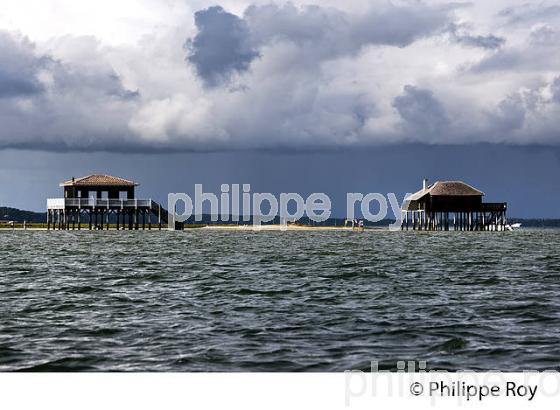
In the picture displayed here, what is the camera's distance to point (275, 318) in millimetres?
17094

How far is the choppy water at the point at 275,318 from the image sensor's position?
12.8 metres

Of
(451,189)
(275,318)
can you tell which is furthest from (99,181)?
(275,318)

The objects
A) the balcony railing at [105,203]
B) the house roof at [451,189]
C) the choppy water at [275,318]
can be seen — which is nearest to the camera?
Answer: the choppy water at [275,318]

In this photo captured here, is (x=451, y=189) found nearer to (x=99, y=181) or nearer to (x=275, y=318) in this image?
(x=99, y=181)

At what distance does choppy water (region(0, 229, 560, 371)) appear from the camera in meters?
12.8

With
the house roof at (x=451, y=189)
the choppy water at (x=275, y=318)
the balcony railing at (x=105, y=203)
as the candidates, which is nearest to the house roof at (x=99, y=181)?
the balcony railing at (x=105, y=203)

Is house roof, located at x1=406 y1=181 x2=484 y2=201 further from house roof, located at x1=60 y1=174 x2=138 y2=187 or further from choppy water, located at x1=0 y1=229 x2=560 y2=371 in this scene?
choppy water, located at x1=0 y1=229 x2=560 y2=371

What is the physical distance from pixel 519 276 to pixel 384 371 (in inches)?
696

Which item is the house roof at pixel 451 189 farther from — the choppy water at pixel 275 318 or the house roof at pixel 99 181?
the choppy water at pixel 275 318

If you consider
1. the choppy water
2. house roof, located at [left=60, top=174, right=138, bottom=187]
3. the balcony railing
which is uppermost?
house roof, located at [left=60, top=174, right=138, bottom=187]

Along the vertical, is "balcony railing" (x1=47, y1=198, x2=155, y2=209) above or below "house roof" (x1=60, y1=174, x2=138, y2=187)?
below

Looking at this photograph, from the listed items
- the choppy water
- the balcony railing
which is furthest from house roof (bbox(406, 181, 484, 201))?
the choppy water

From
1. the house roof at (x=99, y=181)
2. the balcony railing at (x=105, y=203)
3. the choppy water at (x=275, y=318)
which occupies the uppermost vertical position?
the house roof at (x=99, y=181)
